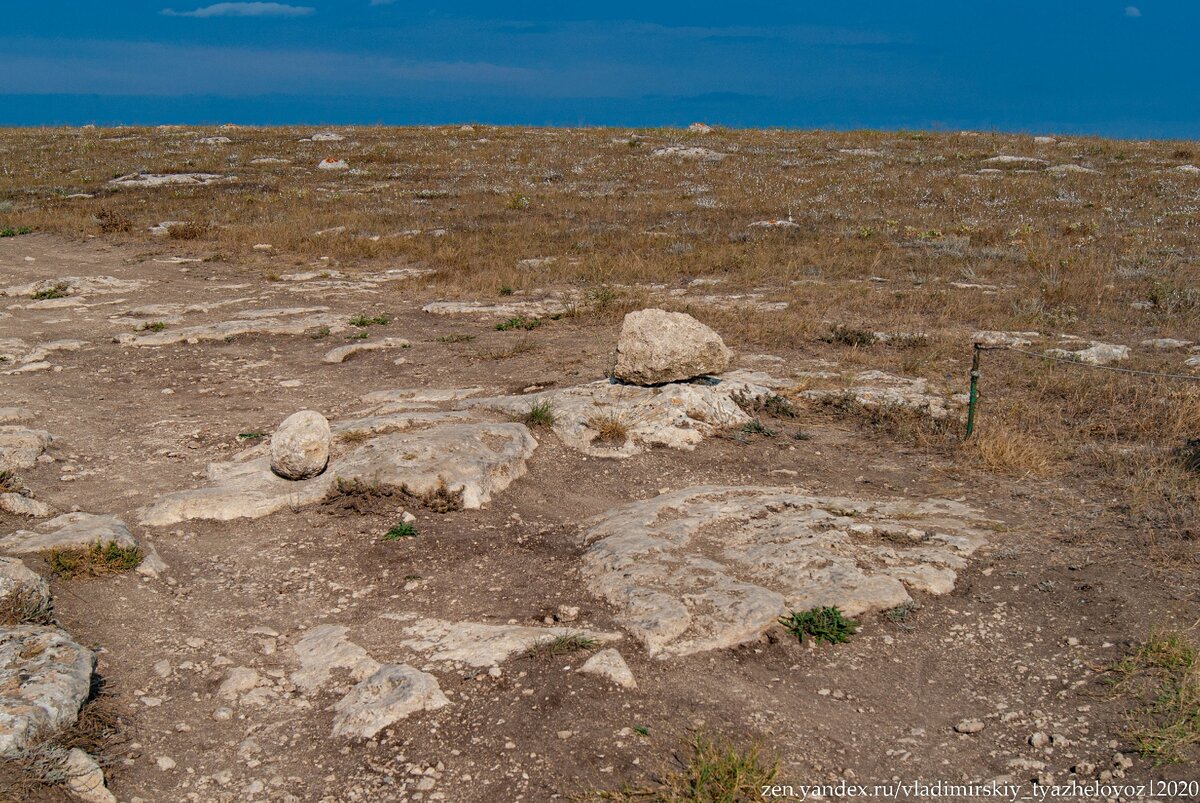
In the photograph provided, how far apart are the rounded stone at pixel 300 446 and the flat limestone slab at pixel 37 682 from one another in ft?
8.33

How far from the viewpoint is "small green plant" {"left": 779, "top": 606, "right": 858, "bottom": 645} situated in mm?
5434

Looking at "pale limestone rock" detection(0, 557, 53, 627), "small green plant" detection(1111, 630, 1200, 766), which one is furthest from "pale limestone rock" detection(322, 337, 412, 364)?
Answer: "small green plant" detection(1111, 630, 1200, 766)

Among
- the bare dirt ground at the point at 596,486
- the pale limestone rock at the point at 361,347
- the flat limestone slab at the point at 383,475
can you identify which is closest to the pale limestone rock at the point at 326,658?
the bare dirt ground at the point at 596,486

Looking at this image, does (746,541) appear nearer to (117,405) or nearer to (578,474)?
(578,474)

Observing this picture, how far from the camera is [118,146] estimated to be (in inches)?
1484

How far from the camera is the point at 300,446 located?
24.4 ft

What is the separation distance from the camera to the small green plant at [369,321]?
13492 millimetres

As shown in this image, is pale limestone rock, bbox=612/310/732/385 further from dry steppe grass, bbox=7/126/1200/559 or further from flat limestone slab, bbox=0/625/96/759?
flat limestone slab, bbox=0/625/96/759

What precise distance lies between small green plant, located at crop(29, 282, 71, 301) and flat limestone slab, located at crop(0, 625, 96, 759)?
41.5 ft

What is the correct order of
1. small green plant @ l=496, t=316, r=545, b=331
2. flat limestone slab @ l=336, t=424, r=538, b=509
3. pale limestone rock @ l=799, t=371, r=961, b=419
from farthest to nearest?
small green plant @ l=496, t=316, r=545, b=331 < pale limestone rock @ l=799, t=371, r=961, b=419 < flat limestone slab @ l=336, t=424, r=538, b=509

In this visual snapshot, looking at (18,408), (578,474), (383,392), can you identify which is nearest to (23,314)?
(18,408)

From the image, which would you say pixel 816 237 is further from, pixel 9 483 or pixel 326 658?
pixel 326 658

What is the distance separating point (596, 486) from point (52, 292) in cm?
1256

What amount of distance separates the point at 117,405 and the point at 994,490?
360 inches
